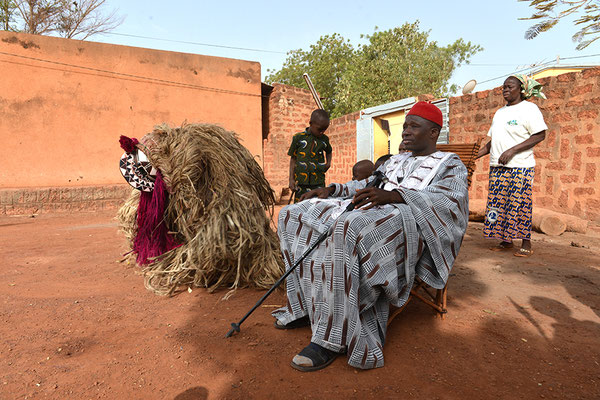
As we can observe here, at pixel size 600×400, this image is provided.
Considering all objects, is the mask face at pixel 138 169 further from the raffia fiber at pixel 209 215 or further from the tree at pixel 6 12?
the tree at pixel 6 12

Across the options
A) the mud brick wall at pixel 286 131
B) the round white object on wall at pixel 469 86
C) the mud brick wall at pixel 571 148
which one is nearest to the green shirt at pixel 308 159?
the mud brick wall at pixel 571 148

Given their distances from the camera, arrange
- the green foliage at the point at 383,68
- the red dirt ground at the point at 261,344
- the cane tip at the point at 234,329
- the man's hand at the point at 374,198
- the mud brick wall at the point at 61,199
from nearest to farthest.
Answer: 1. the red dirt ground at the point at 261,344
2. the man's hand at the point at 374,198
3. the cane tip at the point at 234,329
4. the mud brick wall at the point at 61,199
5. the green foliage at the point at 383,68

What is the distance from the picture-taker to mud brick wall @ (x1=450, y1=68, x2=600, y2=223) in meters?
4.89

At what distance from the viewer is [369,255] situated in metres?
1.69

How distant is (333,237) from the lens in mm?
1728

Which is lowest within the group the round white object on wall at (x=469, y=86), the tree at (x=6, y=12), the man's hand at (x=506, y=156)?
the man's hand at (x=506, y=156)

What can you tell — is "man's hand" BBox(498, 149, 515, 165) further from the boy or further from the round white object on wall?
the round white object on wall

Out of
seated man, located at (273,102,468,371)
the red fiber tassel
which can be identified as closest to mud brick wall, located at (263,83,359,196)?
the red fiber tassel

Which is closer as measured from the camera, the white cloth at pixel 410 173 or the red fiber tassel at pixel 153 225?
the white cloth at pixel 410 173

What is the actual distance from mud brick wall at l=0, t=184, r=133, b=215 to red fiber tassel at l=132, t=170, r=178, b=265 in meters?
6.23

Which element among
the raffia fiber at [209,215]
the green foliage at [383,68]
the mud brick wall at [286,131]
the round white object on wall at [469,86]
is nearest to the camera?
the raffia fiber at [209,215]

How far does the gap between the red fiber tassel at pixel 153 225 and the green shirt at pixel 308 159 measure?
166 centimetres

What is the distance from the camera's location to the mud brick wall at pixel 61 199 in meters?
7.37

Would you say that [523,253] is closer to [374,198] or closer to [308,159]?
[308,159]
